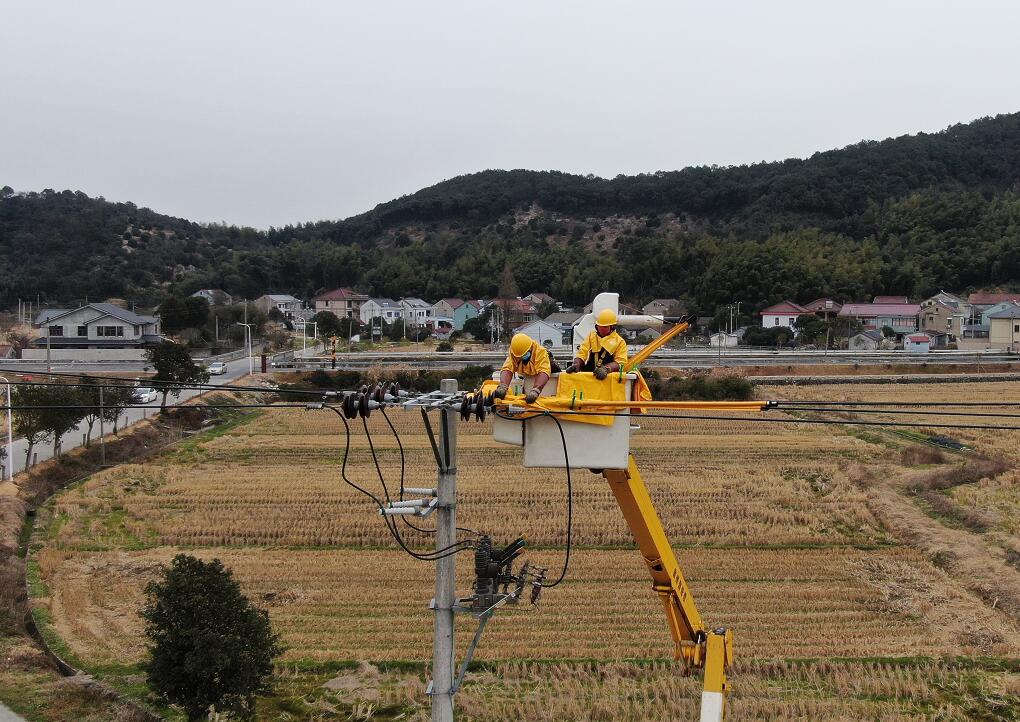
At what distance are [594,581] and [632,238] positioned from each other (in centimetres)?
9438

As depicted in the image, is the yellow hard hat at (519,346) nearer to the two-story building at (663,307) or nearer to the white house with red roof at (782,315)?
the white house with red roof at (782,315)

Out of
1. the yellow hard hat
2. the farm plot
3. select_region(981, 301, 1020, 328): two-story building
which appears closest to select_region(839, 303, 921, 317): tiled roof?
select_region(981, 301, 1020, 328): two-story building

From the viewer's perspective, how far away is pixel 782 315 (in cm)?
6238

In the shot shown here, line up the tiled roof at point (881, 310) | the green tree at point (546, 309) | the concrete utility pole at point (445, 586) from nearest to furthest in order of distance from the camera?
1. the concrete utility pole at point (445, 586)
2. the tiled roof at point (881, 310)
3. the green tree at point (546, 309)

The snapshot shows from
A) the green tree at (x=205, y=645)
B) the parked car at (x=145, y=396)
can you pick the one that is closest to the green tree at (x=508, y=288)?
the parked car at (x=145, y=396)

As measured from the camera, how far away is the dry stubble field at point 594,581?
1038 cm

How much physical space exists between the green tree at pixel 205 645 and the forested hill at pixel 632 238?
62218 millimetres

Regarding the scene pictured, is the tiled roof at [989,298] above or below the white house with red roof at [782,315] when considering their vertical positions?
above

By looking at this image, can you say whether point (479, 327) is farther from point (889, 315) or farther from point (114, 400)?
point (114, 400)

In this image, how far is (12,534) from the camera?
16156 millimetres

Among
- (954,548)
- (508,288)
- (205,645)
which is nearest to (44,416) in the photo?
(205,645)

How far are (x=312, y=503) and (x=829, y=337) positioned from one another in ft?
150

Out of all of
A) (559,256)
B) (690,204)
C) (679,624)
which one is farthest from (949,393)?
(690,204)

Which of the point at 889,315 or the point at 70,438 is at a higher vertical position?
the point at 889,315
